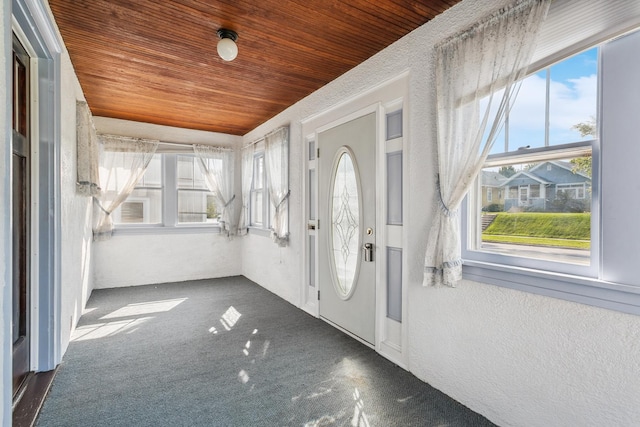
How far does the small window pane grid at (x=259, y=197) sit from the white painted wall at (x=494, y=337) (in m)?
2.59

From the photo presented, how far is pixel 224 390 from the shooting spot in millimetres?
2209

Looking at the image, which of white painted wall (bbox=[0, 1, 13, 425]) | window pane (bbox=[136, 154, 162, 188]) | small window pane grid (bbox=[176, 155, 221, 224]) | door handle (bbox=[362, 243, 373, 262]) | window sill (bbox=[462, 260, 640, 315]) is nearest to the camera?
white painted wall (bbox=[0, 1, 13, 425])

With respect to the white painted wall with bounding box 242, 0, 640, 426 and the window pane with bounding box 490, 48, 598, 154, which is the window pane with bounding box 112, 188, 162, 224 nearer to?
the white painted wall with bounding box 242, 0, 640, 426

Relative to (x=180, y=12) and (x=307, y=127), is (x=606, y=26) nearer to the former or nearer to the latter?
(x=180, y=12)

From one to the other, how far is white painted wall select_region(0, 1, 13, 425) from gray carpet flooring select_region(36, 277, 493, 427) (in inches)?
35.9

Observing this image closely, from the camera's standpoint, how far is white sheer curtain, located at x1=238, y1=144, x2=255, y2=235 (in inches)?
208

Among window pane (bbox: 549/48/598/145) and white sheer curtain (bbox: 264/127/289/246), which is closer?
window pane (bbox: 549/48/598/145)

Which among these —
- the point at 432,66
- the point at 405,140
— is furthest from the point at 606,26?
the point at 405,140

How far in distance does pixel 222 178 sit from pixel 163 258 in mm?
1639

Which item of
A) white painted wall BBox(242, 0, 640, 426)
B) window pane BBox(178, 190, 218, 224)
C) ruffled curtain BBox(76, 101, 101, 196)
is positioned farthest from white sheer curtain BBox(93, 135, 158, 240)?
white painted wall BBox(242, 0, 640, 426)

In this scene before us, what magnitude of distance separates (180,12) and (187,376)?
261 centimetres

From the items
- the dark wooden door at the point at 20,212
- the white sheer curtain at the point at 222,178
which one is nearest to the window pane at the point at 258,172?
the white sheer curtain at the point at 222,178

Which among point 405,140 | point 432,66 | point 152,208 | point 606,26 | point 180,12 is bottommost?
point 152,208

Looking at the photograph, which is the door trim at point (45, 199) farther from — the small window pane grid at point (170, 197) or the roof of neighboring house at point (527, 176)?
the roof of neighboring house at point (527, 176)
